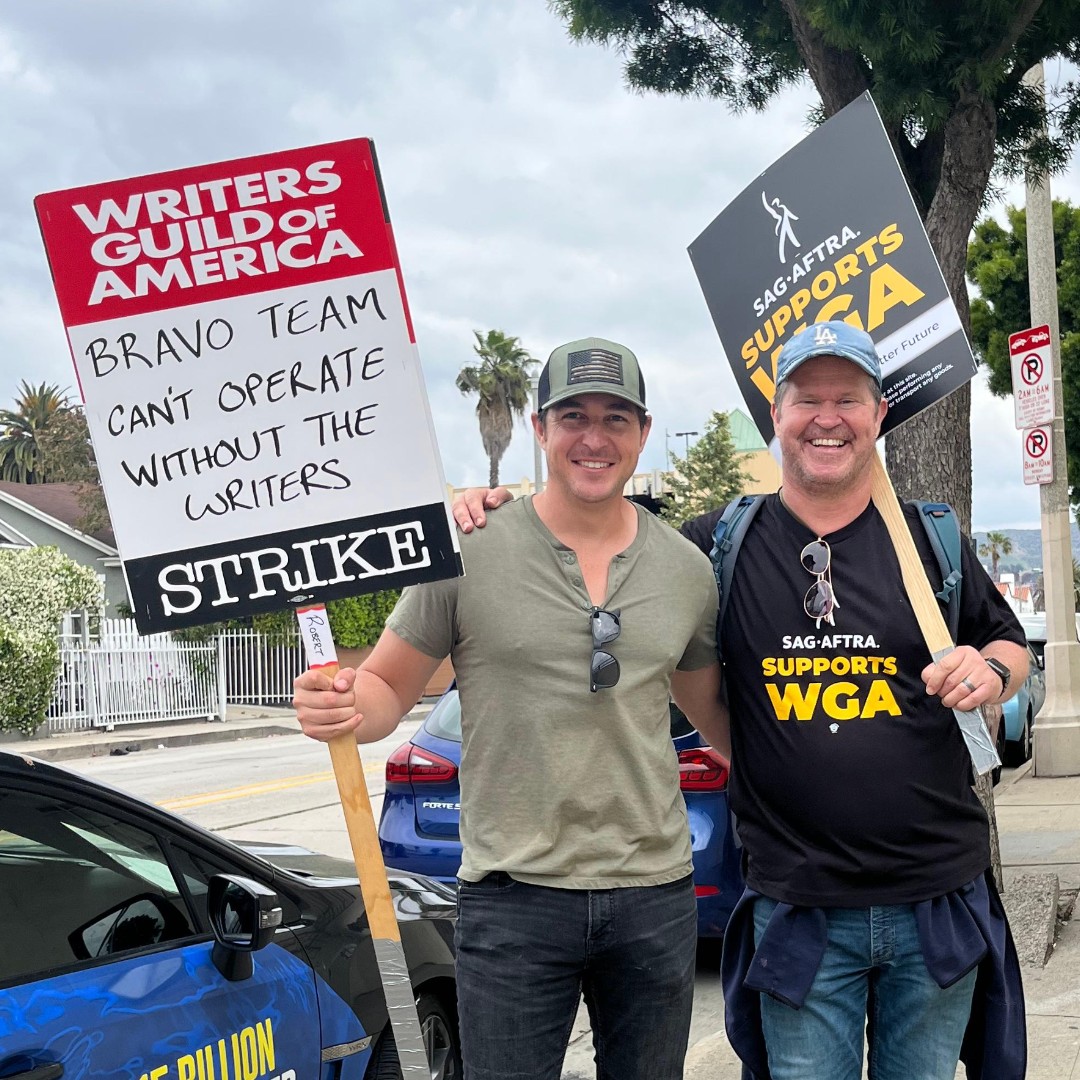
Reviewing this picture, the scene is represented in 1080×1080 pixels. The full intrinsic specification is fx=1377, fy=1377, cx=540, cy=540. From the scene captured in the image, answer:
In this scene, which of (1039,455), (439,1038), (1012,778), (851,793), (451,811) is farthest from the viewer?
(1012,778)

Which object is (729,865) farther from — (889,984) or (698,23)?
(698,23)

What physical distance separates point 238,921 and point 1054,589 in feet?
36.9

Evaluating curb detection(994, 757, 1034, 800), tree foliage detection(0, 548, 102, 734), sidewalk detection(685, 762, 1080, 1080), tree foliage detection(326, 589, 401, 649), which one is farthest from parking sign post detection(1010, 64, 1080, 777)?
tree foliage detection(326, 589, 401, 649)

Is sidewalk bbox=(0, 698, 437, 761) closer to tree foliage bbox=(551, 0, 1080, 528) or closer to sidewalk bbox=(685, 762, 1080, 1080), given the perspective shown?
sidewalk bbox=(685, 762, 1080, 1080)

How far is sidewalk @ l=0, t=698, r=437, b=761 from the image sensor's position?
1944 cm

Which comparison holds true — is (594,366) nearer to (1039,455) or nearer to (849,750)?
(849,750)

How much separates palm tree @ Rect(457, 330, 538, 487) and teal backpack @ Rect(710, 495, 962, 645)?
49.8 metres

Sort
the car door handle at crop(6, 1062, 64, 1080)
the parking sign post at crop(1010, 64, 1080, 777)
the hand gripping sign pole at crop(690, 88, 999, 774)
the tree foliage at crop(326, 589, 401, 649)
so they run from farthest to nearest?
1. the tree foliage at crop(326, 589, 401, 649)
2. the parking sign post at crop(1010, 64, 1080, 777)
3. the hand gripping sign pole at crop(690, 88, 999, 774)
4. the car door handle at crop(6, 1062, 64, 1080)

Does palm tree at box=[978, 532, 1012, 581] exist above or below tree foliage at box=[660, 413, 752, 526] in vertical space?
below

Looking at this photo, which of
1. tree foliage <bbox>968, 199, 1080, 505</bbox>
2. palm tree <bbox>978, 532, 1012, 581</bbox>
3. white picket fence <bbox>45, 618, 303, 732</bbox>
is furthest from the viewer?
palm tree <bbox>978, 532, 1012, 581</bbox>

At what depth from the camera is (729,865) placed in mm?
5590

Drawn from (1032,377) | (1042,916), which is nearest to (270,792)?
(1032,377)

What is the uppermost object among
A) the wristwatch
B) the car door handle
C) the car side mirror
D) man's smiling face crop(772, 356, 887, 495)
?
man's smiling face crop(772, 356, 887, 495)

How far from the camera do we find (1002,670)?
2711 mm
